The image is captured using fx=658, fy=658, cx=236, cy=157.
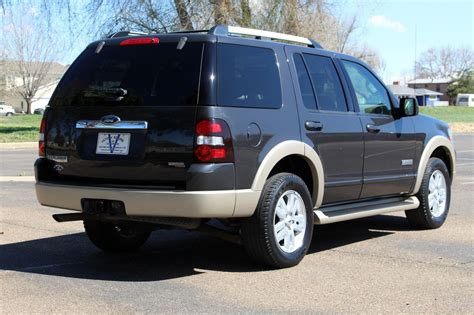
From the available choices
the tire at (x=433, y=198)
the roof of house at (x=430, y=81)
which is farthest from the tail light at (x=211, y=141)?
the roof of house at (x=430, y=81)

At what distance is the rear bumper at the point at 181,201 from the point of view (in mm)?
5090

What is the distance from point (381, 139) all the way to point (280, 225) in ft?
6.30

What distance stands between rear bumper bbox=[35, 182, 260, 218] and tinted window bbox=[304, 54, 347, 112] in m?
1.47

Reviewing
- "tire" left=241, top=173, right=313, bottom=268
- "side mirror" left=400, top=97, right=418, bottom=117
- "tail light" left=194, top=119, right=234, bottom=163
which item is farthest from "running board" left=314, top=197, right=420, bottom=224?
"tail light" left=194, top=119, right=234, bottom=163

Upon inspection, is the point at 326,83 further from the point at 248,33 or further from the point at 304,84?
the point at 248,33

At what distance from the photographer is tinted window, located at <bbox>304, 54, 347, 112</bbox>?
6398 millimetres

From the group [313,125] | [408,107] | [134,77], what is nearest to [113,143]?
[134,77]

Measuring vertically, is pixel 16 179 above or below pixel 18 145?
above

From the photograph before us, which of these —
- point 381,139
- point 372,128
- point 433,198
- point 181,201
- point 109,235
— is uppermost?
point 372,128

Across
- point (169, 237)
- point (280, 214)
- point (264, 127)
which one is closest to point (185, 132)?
point (264, 127)

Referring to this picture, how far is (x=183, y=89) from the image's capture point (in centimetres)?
536

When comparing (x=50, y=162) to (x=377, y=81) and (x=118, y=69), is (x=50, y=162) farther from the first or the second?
(x=377, y=81)

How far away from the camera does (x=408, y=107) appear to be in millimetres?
7375

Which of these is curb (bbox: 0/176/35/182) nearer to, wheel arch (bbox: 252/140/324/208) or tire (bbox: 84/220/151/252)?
tire (bbox: 84/220/151/252)
